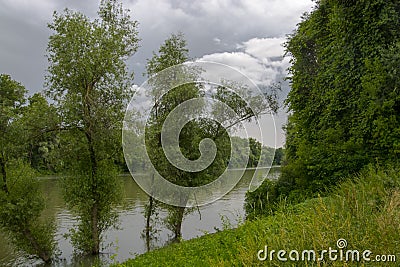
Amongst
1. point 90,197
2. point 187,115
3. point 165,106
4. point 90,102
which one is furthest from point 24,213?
point 187,115

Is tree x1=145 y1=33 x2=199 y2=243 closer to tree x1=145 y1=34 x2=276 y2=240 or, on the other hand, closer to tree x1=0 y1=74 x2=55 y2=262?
tree x1=145 y1=34 x2=276 y2=240

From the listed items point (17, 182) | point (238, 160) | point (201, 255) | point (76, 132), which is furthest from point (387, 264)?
point (17, 182)

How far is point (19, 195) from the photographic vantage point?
9969 mm

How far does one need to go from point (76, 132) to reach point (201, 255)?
6.38m

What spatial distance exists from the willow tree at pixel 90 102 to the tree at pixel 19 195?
868 millimetres

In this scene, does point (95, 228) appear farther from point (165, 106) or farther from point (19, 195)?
point (165, 106)

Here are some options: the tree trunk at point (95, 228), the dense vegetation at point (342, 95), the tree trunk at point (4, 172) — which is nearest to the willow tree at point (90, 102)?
the tree trunk at point (95, 228)

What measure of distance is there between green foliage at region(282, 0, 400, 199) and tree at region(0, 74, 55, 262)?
7230 mm

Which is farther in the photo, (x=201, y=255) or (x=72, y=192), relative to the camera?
(x=72, y=192)

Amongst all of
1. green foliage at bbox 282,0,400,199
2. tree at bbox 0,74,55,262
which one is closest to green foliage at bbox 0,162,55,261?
tree at bbox 0,74,55,262

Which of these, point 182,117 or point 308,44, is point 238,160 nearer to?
point 182,117

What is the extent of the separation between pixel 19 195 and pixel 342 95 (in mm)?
9238

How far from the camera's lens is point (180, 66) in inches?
439

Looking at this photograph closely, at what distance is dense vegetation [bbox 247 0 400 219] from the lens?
8.30 metres
